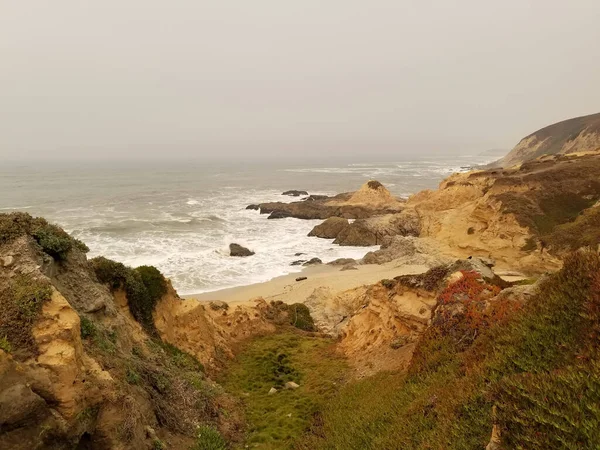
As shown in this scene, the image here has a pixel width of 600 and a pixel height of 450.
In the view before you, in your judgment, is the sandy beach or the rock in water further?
the rock in water

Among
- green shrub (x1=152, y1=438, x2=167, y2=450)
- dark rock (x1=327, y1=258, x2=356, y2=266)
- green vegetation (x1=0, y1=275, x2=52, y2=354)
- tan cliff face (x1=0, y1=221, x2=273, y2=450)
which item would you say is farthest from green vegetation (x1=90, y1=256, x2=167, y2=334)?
dark rock (x1=327, y1=258, x2=356, y2=266)

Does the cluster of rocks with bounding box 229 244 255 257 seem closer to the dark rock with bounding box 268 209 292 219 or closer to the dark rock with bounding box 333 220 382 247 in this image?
the dark rock with bounding box 333 220 382 247

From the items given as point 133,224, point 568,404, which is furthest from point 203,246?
point 568,404

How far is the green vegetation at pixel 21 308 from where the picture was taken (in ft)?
17.3

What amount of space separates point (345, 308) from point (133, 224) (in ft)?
112

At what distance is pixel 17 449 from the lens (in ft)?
15.4

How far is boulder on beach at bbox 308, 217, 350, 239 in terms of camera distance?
133ft

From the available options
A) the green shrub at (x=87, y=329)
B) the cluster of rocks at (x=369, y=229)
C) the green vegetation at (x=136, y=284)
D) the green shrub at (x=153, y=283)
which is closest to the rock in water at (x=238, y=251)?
the cluster of rocks at (x=369, y=229)

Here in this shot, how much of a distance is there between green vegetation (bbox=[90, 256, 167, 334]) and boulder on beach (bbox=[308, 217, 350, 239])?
2869cm

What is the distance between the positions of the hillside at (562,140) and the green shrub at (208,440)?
89382mm

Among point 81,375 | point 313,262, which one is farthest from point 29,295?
point 313,262

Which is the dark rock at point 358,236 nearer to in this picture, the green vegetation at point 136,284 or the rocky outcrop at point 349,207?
the rocky outcrop at point 349,207

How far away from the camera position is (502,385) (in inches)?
189

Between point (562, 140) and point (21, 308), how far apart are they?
118166 millimetres
